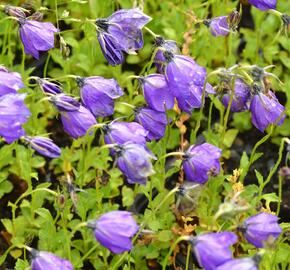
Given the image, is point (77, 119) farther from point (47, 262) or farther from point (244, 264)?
point (244, 264)

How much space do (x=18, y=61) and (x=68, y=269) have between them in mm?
2310

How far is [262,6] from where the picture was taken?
307 cm

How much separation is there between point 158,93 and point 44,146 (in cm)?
51

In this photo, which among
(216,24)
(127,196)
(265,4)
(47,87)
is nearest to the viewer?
(47,87)

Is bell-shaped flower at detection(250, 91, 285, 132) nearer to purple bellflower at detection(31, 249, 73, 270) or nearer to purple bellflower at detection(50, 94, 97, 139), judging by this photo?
purple bellflower at detection(50, 94, 97, 139)

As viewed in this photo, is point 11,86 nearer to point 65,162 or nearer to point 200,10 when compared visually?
point 65,162

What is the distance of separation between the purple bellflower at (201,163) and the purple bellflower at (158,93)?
257 millimetres

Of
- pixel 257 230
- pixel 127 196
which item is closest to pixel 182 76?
pixel 257 230

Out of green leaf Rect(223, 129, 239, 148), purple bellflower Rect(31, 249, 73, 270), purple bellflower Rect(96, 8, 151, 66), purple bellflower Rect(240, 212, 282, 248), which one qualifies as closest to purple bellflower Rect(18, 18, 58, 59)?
purple bellflower Rect(96, 8, 151, 66)

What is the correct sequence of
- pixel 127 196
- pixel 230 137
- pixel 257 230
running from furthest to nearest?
pixel 230 137 < pixel 127 196 < pixel 257 230

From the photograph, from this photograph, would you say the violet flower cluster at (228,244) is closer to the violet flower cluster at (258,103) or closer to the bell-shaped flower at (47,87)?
the violet flower cluster at (258,103)

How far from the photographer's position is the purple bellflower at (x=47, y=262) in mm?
2258

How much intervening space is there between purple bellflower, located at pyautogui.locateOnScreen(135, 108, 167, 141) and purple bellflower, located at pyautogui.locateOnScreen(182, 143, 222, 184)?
0.24 metres

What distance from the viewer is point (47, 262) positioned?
227 centimetres
